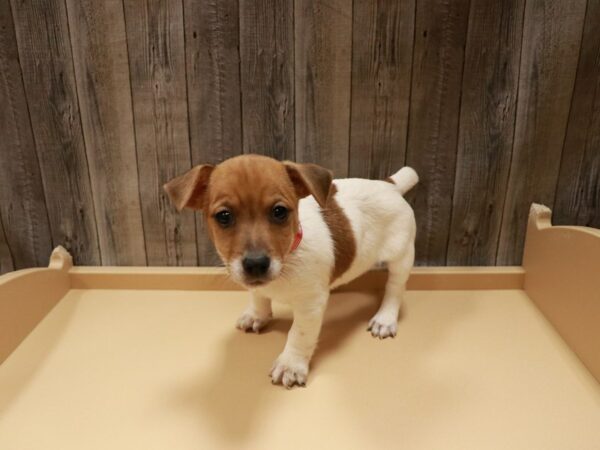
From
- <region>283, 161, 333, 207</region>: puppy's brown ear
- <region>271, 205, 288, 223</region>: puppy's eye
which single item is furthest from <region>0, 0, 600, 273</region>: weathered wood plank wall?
<region>271, 205, 288, 223</region>: puppy's eye

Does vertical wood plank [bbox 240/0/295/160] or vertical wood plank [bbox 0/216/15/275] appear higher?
vertical wood plank [bbox 240/0/295/160]

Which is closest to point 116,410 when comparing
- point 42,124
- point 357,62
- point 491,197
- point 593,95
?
point 42,124

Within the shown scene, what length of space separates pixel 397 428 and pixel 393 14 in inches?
61.1

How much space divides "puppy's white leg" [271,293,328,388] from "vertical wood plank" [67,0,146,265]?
1026 millimetres

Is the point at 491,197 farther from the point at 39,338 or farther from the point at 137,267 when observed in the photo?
the point at 39,338

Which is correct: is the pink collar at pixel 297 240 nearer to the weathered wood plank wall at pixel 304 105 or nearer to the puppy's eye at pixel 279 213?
the puppy's eye at pixel 279 213

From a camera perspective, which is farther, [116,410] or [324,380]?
[324,380]

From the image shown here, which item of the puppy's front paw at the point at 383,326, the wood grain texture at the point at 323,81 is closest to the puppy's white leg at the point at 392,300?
the puppy's front paw at the point at 383,326

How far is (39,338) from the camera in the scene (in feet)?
6.45

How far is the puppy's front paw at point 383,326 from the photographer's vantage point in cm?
195

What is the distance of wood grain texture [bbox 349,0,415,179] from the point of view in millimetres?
1939

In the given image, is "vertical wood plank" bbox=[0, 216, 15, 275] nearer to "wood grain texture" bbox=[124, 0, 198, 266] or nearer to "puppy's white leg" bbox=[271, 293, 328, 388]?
"wood grain texture" bbox=[124, 0, 198, 266]

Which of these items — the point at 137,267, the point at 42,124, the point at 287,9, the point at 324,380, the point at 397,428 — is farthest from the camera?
the point at 137,267

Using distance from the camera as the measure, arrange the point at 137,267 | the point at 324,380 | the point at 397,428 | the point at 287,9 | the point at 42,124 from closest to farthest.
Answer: the point at 397,428, the point at 324,380, the point at 287,9, the point at 42,124, the point at 137,267
